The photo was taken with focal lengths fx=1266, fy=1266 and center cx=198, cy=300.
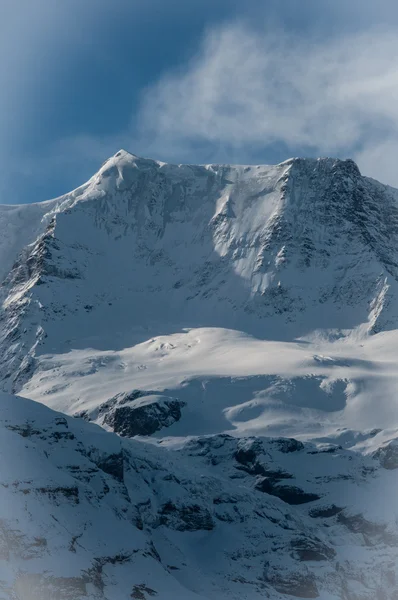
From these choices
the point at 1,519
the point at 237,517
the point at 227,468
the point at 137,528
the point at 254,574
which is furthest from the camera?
the point at 227,468

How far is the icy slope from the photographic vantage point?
121250mm

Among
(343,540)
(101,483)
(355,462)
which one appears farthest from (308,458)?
(101,483)

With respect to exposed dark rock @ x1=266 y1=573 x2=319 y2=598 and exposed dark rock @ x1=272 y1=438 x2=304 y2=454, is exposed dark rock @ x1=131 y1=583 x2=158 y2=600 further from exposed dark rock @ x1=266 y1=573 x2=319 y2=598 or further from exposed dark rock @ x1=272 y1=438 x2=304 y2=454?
exposed dark rock @ x1=272 y1=438 x2=304 y2=454

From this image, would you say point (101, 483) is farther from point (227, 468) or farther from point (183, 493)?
point (227, 468)

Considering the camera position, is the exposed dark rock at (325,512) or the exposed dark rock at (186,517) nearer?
the exposed dark rock at (186,517)

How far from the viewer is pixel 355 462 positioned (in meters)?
188

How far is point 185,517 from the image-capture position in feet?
531

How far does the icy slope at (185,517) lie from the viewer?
398ft

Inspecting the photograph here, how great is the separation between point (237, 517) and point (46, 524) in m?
46.8

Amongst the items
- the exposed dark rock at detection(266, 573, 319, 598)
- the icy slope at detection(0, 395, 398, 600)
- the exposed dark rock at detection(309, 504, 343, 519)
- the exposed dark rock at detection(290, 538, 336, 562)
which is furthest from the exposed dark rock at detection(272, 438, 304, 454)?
the exposed dark rock at detection(266, 573, 319, 598)

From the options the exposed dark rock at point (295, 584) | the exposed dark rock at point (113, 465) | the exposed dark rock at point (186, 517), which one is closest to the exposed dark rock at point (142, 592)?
the exposed dark rock at point (295, 584)

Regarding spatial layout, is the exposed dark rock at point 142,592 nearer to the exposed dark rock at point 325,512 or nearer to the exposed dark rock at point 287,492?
the exposed dark rock at point 325,512

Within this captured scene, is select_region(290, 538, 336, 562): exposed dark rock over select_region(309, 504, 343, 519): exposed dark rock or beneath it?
beneath

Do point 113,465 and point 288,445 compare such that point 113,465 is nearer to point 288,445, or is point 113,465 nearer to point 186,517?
point 186,517
